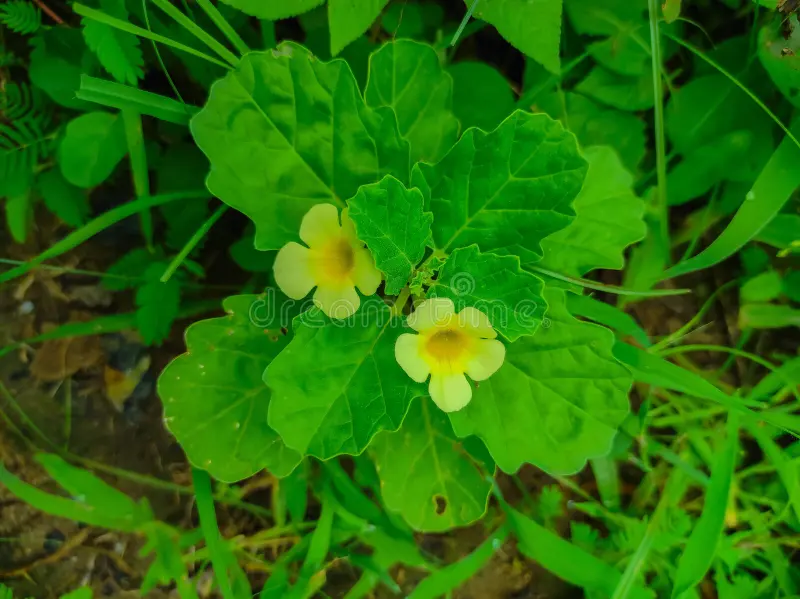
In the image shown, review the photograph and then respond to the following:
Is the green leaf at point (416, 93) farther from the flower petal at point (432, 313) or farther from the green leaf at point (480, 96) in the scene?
the flower petal at point (432, 313)

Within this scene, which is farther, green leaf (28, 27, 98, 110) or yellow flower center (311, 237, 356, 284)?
green leaf (28, 27, 98, 110)

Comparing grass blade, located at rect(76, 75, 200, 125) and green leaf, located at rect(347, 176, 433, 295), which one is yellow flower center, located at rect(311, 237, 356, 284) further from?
grass blade, located at rect(76, 75, 200, 125)

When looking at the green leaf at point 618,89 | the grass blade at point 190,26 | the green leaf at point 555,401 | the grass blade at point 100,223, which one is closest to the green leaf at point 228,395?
the grass blade at point 100,223

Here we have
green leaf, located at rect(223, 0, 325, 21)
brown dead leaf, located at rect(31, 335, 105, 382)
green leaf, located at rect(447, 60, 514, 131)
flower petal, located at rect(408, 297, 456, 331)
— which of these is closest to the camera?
flower petal, located at rect(408, 297, 456, 331)

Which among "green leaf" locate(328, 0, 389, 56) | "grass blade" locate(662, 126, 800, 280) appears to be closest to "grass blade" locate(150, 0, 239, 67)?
"green leaf" locate(328, 0, 389, 56)

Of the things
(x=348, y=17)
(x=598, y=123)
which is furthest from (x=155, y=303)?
(x=598, y=123)

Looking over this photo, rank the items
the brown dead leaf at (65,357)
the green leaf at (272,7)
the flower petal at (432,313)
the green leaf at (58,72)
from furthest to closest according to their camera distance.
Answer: the brown dead leaf at (65,357) → the green leaf at (58,72) → the green leaf at (272,7) → the flower petal at (432,313)

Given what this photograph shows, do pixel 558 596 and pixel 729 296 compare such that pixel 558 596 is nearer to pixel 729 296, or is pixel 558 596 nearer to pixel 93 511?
pixel 729 296

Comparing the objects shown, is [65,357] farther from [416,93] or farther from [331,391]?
[416,93]

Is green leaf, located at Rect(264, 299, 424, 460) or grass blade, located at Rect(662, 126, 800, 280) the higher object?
grass blade, located at Rect(662, 126, 800, 280)
